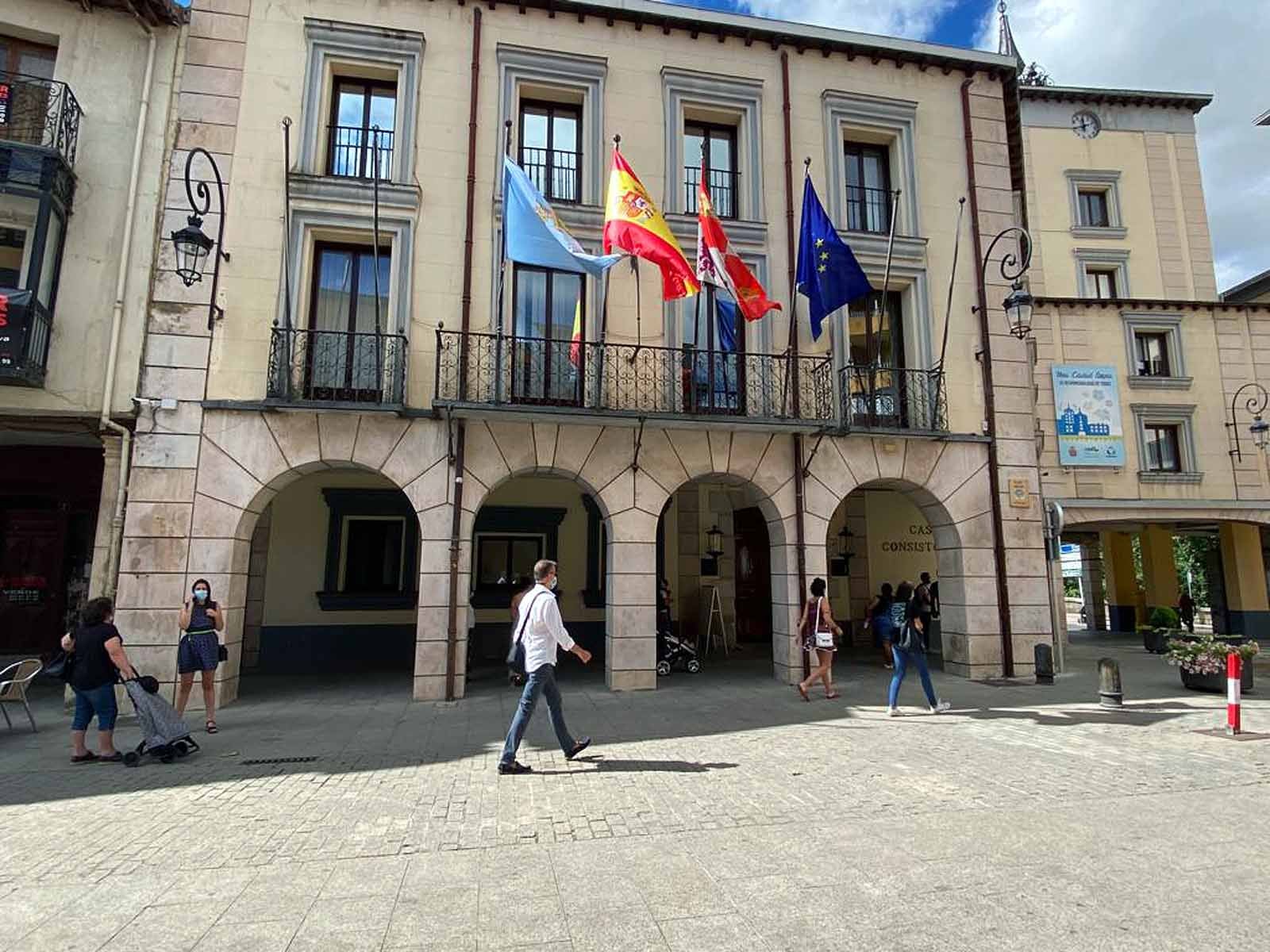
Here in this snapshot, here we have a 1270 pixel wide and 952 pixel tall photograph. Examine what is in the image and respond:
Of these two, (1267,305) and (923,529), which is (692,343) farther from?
(1267,305)

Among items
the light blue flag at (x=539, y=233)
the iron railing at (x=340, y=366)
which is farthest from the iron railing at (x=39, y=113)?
the light blue flag at (x=539, y=233)

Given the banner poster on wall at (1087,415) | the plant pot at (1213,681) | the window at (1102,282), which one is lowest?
the plant pot at (1213,681)

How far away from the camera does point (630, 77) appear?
40.7 feet

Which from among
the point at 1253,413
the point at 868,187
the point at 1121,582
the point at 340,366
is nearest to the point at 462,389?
the point at 340,366

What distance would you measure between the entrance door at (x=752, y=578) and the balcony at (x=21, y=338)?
569 inches

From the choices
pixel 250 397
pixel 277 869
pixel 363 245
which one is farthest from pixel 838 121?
pixel 277 869

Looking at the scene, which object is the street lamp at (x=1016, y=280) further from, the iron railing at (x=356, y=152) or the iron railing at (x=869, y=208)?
the iron railing at (x=356, y=152)

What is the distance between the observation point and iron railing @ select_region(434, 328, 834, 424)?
35.5ft

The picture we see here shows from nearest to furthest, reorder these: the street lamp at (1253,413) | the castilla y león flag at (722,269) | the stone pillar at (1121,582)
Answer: the castilla y león flag at (722,269)
the street lamp at (1253,413)
the stone pillar at (1121,582)

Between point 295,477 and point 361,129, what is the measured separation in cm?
621

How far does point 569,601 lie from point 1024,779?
10157 mm

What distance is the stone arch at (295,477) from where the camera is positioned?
397 inches

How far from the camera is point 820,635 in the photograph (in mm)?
9852

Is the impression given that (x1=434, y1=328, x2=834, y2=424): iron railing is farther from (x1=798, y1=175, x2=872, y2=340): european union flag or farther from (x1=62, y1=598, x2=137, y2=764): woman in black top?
(x1=62, y1=598, x2=137, y2=764): woman in black top
